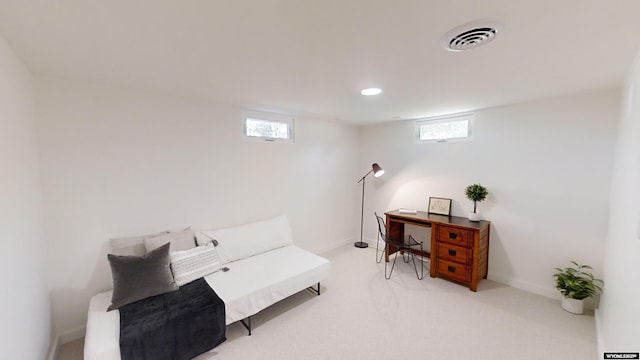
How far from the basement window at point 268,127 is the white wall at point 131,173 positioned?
109 millimetres

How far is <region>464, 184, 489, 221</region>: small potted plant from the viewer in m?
3.21

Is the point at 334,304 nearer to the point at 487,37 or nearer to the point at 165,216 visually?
the point at 165,216

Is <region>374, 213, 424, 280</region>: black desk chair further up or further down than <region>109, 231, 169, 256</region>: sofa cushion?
further down

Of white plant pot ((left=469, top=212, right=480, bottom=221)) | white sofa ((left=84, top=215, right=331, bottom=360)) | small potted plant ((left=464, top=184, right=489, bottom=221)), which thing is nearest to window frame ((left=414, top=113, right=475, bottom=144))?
small potted plant ((left=464, top=184, right=489, bottom=221))

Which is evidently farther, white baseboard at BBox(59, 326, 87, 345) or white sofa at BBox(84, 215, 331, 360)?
white baseboard at BBox(59, 326, 87, 345)

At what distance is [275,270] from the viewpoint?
271 centimetres

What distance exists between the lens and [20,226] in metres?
1.57

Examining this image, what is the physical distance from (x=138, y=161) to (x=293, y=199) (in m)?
2.01

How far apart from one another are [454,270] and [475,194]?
3.29 ft

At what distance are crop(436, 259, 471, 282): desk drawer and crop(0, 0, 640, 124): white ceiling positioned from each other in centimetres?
204

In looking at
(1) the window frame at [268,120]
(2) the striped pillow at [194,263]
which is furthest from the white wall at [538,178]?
(2) the striped pillow at [194,263]

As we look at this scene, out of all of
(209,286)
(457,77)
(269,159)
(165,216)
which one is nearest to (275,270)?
(209,286)

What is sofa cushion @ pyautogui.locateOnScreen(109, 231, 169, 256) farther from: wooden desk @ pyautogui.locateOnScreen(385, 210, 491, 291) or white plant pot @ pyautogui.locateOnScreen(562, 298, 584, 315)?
white plant pot @ pyautogui.locateOnScreen(562, 298, 584, 315)

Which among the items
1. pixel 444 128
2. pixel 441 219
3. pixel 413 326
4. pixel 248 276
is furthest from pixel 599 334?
pixel 248 276
